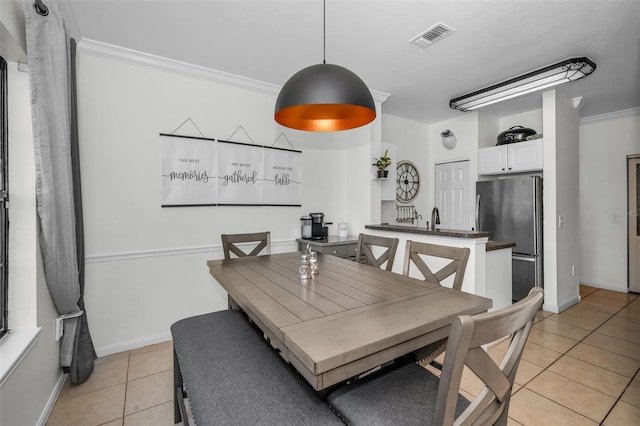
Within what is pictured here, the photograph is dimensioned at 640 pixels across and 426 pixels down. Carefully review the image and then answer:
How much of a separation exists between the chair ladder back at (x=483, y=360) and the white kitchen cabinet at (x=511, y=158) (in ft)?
11.9

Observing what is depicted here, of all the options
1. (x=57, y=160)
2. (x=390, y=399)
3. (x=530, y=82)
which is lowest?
(x=390, y=399)

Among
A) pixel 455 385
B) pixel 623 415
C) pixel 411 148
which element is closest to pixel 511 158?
pixel 411 148

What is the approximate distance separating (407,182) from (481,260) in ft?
8.38

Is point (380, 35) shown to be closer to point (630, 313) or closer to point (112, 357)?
point (112, 357)

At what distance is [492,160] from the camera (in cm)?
441

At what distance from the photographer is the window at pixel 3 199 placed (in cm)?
162

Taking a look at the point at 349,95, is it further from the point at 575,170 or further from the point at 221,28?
the point at 575,170

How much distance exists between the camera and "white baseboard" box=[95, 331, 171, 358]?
257cm

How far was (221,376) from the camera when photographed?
4.24ft

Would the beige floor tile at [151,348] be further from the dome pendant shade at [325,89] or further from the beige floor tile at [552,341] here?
the beige floor tile at [552,341]

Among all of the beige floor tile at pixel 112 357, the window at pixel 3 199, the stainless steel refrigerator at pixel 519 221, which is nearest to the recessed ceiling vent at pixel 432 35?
the stainless steel refrigerator at pixel 519 221

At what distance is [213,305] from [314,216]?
145 centimetres

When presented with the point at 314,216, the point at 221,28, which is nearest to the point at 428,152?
the point at 314,216

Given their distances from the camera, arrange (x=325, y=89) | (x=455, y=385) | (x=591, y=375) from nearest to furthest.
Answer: (x=455, y=385)
(x=325, y=89)
(x=591, y=375)
